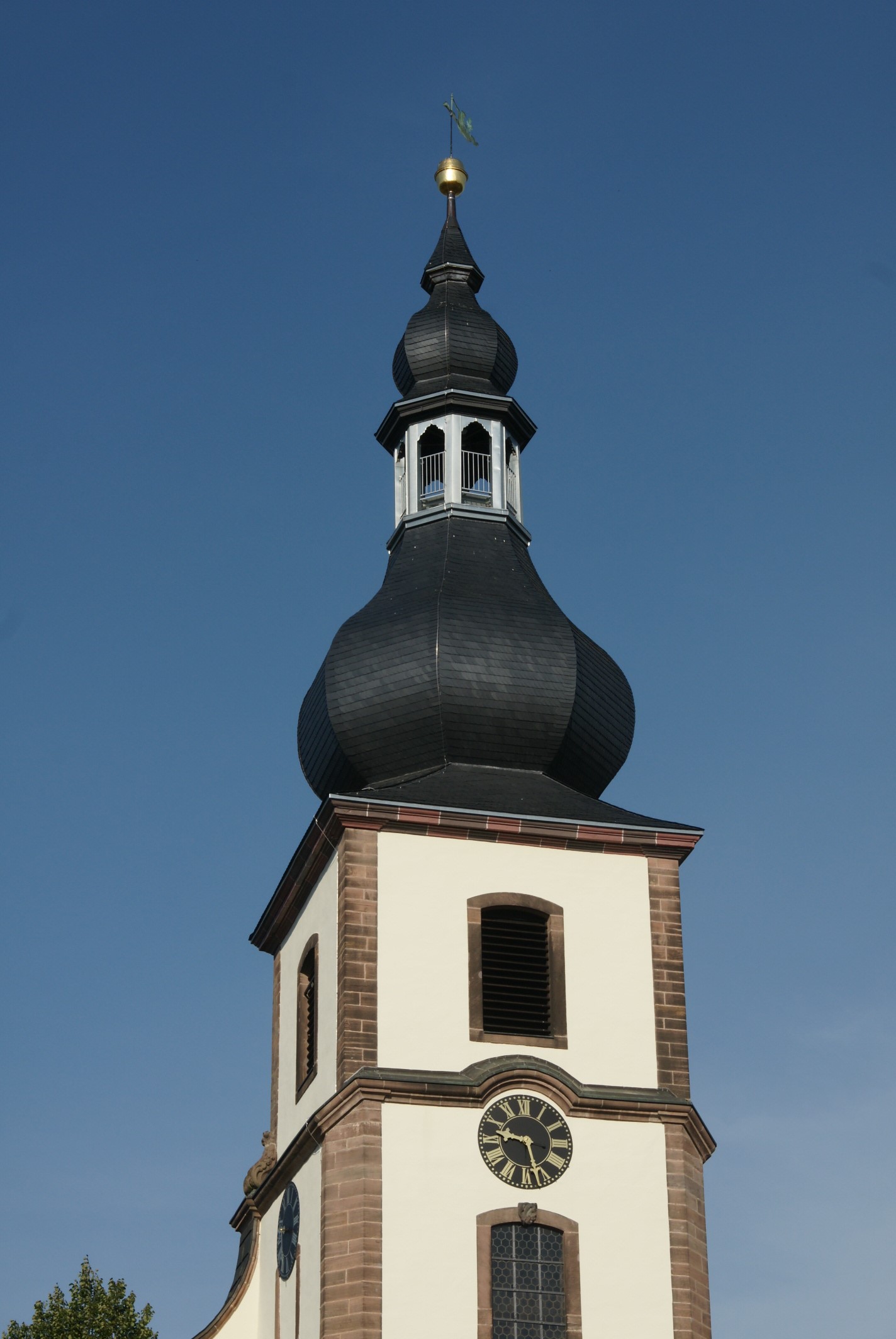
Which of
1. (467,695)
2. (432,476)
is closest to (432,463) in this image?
(432,476)

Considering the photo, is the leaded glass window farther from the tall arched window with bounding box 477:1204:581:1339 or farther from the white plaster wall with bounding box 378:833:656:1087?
the white plaster wall with bounding box 378:833:656:1087

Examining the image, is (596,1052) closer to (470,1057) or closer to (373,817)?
(470,1057)

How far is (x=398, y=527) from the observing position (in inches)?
1515

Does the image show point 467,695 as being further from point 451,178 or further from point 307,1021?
point 451,178

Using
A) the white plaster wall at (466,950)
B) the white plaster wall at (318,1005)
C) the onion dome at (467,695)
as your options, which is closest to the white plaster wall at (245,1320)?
A: the white plaster wall at (318,1005)

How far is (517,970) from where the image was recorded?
32.4m

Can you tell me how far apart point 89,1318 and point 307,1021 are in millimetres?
5545

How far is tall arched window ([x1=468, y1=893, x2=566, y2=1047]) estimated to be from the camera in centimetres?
3194

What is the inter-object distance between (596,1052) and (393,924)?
9.24ft

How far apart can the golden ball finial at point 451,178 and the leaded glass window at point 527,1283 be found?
18671 millimetres

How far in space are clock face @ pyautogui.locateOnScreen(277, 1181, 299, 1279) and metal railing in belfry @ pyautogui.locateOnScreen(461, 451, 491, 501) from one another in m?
10.5

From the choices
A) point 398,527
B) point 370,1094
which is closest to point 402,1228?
point 370,1094

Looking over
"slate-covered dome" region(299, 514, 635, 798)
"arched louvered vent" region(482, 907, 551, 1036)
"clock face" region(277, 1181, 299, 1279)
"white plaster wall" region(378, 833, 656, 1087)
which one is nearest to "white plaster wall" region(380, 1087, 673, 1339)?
"white plaster wall" region(378, 833, 656, 1087)

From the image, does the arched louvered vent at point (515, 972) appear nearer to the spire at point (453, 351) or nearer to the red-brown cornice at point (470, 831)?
the red-brown cornice at point (470, 831)
